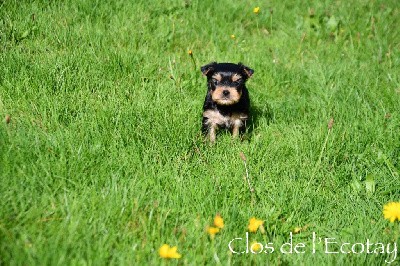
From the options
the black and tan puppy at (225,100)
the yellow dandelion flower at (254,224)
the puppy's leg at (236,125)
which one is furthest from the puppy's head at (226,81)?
the yellow dandelion flower at (254,224)

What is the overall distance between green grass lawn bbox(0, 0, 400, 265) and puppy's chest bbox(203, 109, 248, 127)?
0.66ft

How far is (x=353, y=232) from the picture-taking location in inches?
122

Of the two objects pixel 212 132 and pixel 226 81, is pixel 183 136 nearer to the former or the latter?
pixel 212 132

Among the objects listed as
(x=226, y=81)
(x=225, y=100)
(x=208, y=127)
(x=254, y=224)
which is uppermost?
(x=226, y=81)

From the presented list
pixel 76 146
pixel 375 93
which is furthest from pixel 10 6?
pixel 375 93

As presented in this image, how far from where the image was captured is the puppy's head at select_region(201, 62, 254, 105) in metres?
4.07

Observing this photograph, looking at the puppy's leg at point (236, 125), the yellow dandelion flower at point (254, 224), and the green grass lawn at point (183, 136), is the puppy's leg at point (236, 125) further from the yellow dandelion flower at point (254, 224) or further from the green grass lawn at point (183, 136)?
the yellow dandelion flower at point (254, 224)

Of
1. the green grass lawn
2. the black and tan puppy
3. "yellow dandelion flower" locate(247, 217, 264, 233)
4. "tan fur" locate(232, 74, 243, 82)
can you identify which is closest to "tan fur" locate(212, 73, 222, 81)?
the black and tan puppy

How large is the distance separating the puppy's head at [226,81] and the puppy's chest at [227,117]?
203mm

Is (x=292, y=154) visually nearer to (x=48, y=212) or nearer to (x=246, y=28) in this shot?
(x=48, y=212)

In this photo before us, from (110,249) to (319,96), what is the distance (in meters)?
3.24

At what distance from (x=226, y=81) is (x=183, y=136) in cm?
68

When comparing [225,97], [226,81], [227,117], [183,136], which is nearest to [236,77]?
[226,81]

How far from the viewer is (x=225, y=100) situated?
4.06 m
